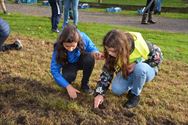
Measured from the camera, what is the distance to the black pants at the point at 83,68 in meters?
4.50

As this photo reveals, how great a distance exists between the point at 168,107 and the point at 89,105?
2.84 ft

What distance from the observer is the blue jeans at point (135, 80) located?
4113 mm

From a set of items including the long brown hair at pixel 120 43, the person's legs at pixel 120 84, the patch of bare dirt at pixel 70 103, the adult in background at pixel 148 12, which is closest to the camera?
the long brown hair at pixel 120 43

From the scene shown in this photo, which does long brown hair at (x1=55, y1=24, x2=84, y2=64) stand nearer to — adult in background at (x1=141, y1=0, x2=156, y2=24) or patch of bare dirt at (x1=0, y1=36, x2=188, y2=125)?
patch of bare dirt at (x1=0, y1=36, x2=188, y2=125)

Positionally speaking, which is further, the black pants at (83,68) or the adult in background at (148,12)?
the adult in background at (148,12)

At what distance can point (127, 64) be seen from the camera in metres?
4.02

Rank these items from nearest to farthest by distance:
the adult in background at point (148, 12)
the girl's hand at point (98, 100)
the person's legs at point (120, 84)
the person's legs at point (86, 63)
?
the girl's hand at point (98, 100) → the person's legs at point (120, 84) → the person's legs at point (86, 63) → the adult in background at point (148, 12)

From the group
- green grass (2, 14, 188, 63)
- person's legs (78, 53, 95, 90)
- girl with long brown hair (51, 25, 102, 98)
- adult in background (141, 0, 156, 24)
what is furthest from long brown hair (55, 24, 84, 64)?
adult in background (141, 0, 156, 24)

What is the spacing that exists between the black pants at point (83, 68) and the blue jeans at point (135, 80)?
1.06ft

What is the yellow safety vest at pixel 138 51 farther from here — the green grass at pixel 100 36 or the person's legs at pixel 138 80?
the green grass at pixel 100 36

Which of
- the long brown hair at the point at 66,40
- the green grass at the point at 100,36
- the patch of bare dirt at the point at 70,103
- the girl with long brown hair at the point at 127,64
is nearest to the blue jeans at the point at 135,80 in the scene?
the girl with long brown hair at the point at 127,64

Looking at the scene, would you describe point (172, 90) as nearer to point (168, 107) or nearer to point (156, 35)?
point (168, 107)

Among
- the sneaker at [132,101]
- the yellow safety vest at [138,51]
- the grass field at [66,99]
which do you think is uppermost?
the yellow safety vest at [138,51]

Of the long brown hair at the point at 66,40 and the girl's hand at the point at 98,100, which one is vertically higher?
the long brown hair at the point at 66,40
